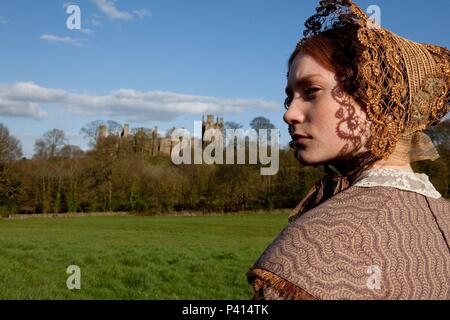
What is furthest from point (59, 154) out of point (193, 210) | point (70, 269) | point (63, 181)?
point (70, 269)

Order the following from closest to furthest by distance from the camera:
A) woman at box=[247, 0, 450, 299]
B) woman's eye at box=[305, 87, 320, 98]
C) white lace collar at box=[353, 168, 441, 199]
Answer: woman at box=[247, 0, 450, 299] < white lace collar at box=[353, 168, 441, 199] < woman's eye at box=[305, 87, 320, 98]

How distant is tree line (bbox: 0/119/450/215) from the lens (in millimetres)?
67062

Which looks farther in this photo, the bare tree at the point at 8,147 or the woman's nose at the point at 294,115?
the bare tree at the point at 8,147

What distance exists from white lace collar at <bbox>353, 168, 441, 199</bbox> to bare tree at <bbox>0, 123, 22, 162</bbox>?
2677 inches

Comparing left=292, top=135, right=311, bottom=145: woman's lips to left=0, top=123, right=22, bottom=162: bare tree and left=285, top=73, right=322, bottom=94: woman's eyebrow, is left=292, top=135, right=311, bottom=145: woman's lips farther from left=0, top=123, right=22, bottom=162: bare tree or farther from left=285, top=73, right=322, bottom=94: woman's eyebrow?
left=0, top=123, right=22, bottom=162: bare tree

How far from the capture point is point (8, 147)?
214ft

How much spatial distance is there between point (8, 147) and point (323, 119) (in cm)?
6952

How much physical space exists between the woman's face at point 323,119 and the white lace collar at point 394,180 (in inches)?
4.5

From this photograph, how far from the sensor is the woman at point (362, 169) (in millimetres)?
1579

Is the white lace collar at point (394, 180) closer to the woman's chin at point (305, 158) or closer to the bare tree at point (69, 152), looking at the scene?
A: the woman's chin at point (305, 158)

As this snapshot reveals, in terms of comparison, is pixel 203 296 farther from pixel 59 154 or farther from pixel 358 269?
pixel 59 154

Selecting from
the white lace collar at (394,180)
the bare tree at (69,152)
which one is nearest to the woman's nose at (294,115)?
the white lace collar at (394,180)

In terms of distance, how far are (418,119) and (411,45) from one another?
1.04 feet

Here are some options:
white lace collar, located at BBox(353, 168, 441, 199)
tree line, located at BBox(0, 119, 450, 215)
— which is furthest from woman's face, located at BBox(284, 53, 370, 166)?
tree line, located at BBox(0, 119, 450, 215)
